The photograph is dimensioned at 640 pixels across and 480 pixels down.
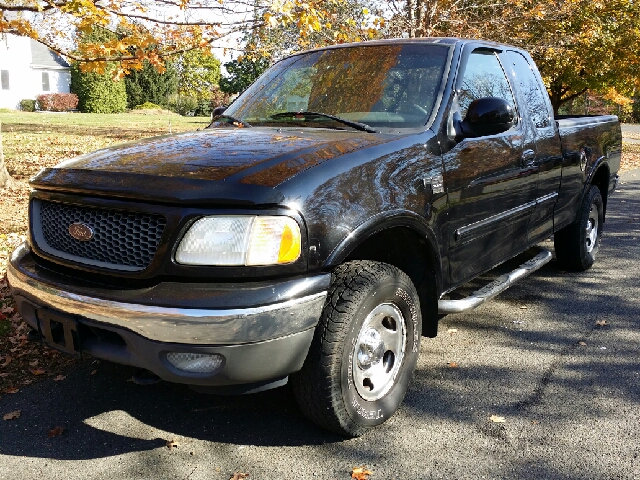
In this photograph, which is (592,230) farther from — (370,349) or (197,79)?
(197,79)

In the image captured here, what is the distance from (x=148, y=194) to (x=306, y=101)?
1680mm

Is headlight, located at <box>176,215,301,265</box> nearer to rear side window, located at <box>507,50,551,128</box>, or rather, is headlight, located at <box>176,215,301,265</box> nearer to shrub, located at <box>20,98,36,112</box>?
rear side window, located at <box>507,50,551,128</box>

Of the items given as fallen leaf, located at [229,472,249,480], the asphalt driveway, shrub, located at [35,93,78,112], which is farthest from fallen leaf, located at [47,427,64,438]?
shrub, located at [35,93,78,112]

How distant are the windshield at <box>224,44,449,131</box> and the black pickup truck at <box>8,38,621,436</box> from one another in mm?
14

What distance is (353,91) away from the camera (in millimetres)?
3984

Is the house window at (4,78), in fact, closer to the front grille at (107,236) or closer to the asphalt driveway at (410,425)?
the asphalt driveway at (410,425)

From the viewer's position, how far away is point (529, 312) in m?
5.12

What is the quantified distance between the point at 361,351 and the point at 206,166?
3.82ft

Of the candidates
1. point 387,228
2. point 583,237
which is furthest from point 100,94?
point 387,228

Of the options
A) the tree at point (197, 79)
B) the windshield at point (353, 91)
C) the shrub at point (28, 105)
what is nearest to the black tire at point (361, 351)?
the windshield at point (353, 91)

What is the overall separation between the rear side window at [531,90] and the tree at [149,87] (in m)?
46.3

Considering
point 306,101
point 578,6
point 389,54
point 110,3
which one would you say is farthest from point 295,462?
point 578,6

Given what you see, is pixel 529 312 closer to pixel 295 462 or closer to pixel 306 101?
pixel 306 101

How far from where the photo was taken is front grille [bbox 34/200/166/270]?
273cm
